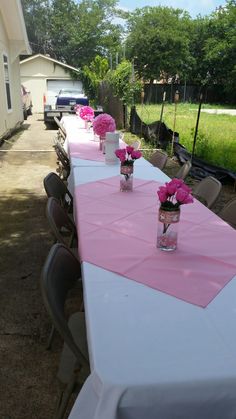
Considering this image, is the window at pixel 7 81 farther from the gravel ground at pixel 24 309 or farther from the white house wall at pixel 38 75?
the white house wall at pixel 38 75

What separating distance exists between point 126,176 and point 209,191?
752 millimetres

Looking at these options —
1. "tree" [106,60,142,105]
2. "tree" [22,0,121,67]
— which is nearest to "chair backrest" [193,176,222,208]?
"tree" [106,60,142,105]

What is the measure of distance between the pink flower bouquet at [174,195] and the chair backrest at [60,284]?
55 cm

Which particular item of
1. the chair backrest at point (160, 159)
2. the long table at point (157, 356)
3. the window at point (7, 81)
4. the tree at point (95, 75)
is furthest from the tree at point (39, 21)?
the long table at point (157, 356)

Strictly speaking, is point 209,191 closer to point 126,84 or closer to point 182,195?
point 182,195

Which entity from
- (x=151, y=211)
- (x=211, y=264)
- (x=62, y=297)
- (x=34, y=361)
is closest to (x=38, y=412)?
(x=34, y=361)

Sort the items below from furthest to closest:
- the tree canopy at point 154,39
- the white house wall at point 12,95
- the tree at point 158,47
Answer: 1. the tree at point 158,47
2. the tree canopy at point 154,39
3. the white house wall at point 12,95

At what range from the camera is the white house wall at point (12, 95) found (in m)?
9.93

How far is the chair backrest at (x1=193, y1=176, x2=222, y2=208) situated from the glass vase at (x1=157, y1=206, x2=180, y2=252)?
1.19 meters

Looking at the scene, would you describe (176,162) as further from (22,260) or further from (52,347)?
(52,347)

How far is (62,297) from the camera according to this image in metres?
1.68

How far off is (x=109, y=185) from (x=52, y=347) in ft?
4.65

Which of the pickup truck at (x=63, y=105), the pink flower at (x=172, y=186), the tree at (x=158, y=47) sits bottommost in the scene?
the pickup truck at (x=63, y=105)

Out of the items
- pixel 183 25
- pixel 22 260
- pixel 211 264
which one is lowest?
pixel 22 260
